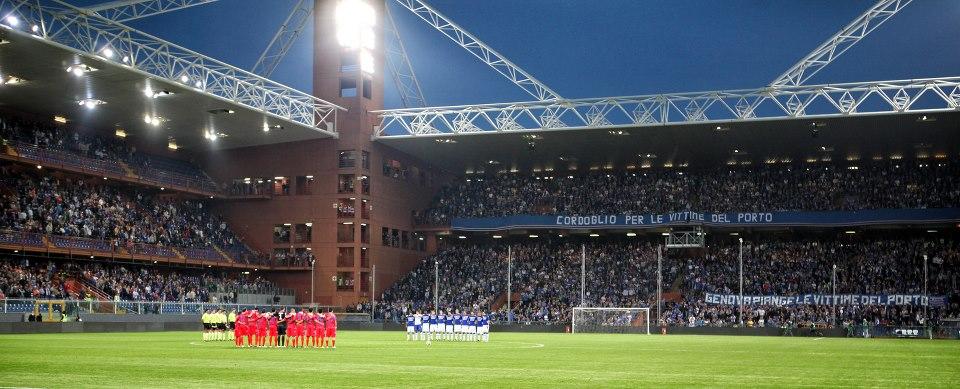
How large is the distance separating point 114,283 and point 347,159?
67.4 feet

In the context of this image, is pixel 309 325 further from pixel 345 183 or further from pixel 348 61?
pixel 348 61

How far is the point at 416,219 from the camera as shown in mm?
87312

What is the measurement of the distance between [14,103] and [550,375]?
54.4 meters

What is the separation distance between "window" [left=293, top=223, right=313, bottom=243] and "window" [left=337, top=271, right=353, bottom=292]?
4.01 metres

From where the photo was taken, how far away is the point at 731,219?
7825 centimetres

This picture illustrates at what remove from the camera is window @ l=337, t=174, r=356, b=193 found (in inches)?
3093

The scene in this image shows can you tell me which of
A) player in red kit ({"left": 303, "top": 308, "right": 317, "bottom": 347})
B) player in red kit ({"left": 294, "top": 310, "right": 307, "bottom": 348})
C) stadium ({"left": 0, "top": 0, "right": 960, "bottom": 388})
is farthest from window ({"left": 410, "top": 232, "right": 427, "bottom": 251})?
player in red kit ({"left": 294, "top": 310, "right": 307, "bottom": 348})

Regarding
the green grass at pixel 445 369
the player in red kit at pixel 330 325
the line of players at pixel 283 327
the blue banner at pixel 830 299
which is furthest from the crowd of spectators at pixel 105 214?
the blue banner at pixel 830 299

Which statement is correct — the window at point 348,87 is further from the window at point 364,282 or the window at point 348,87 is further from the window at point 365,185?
the window at point 364,282

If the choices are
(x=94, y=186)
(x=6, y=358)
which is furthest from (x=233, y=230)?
(x=6, y=358)

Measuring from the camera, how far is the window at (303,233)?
8019cm

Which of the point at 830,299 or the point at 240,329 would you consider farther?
the point at 830,299

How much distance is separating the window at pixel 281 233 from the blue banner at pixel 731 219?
1500 centimetres

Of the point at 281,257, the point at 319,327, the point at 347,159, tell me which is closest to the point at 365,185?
the point at 347,159
